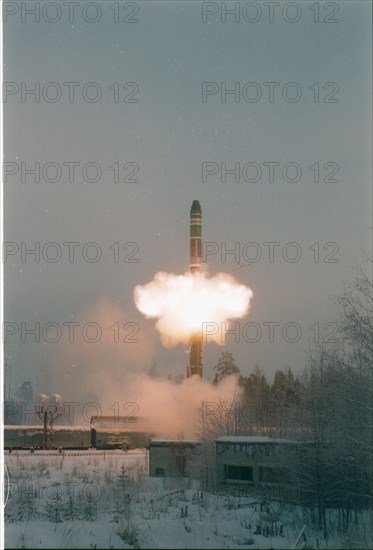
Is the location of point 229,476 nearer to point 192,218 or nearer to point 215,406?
point 215,406

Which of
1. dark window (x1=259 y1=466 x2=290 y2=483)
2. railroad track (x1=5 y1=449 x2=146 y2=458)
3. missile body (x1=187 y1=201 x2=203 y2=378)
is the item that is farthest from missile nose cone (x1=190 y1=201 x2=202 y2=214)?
dark window (x1=259 y1=466 x2=290 y2=483)

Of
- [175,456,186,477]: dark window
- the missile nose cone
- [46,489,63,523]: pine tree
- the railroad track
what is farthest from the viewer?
the missile nose cone

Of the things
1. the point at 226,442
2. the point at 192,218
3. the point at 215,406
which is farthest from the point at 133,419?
the point at 226,442

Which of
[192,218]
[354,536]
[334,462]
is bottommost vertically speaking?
[354,536]

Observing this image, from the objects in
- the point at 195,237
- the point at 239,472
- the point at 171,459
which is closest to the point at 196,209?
the point at 195,237

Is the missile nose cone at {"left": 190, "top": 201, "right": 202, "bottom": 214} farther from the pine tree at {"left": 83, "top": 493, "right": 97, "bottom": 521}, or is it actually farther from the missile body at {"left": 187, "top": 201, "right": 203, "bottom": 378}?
the pine tree at {"left": 83, "top": 493, "right": 97, "bottom": 521}

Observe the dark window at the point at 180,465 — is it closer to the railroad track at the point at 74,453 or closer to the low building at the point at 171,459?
the low building at the point at 171,459

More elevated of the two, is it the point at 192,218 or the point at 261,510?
the point at 192,218
